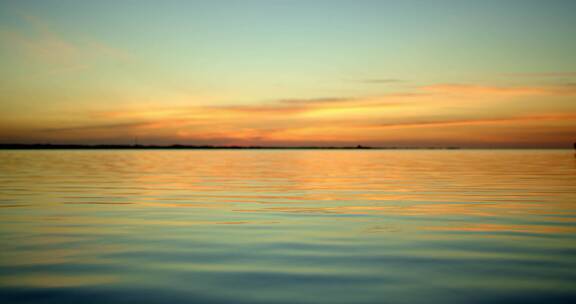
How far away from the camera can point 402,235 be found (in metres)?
11.7

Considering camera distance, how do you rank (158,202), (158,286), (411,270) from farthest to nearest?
1. (158,202)
2. (411,270)
3. (158,286)

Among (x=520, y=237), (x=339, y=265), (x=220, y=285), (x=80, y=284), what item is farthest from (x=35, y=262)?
(x=520, y=237)

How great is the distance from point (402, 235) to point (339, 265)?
11.7 ft

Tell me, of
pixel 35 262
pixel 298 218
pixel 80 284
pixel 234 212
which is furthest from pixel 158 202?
pixel 80 284

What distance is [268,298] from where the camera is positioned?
267 inches

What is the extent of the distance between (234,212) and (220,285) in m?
8.84

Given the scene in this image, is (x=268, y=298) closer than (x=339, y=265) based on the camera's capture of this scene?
Yes

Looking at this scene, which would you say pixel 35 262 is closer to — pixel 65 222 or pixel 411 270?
pixel 65 222

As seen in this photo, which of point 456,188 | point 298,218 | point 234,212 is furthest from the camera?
point 456,188

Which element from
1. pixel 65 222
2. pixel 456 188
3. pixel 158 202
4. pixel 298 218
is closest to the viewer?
pixel 65 222

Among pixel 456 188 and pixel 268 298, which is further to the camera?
pixel 456 188

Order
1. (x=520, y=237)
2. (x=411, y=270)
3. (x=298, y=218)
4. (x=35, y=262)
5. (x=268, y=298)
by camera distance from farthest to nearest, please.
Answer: (x=298, y=218)
(x=520, y=237)
(x=35, y=262)
(x=411, y=270)
(x=268, y=298)

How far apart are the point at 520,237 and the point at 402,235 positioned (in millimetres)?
2754

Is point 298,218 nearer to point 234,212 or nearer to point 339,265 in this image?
point 234,212
